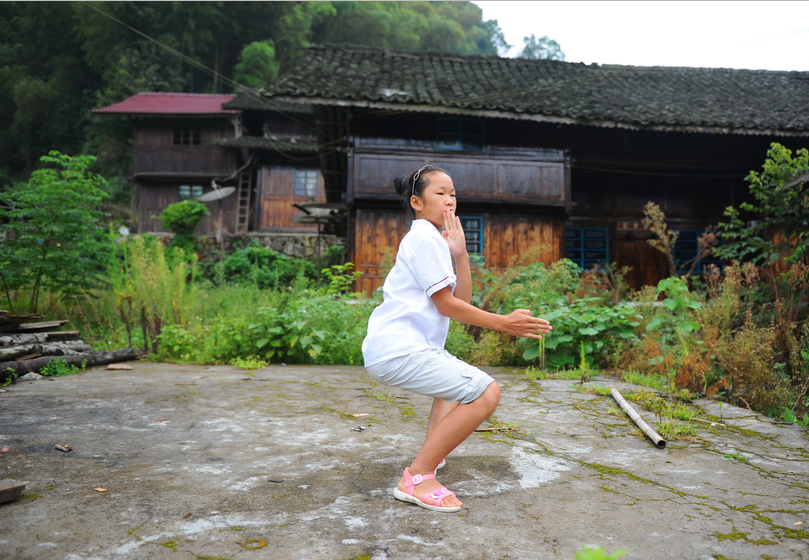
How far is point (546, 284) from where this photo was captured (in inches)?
246

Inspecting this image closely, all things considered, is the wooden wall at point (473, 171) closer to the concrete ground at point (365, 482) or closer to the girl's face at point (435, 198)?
the concrete ground at point (365, 482)

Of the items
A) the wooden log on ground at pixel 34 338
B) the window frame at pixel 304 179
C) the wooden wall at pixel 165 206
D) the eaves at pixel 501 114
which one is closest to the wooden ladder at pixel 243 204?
the wooden wall at pixel 165 206

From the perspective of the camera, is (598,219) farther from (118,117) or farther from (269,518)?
(118,117)

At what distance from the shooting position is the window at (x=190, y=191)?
72.3ft

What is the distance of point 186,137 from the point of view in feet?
71.9

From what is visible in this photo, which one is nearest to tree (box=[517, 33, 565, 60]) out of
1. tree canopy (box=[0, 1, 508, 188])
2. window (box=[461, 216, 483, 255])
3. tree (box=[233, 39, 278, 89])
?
tree canopy (box=[0, 1, 508, 188])

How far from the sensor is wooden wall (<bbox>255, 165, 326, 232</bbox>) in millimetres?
20078

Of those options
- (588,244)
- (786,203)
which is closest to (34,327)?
(786,203)

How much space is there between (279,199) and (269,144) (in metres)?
2.05

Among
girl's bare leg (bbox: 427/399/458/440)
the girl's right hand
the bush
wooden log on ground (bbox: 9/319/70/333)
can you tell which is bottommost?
girl's bare leg (bbox: 427/399/458/440)

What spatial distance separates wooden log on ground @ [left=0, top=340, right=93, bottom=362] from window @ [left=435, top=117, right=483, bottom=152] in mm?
7516

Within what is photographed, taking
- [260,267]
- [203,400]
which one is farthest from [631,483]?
[260,267]

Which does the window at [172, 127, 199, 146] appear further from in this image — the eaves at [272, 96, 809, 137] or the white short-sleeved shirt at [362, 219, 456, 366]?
the white short-sleeved shirt at [362, 219, 456, 366]

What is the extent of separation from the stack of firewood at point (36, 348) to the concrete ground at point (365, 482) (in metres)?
0.97
